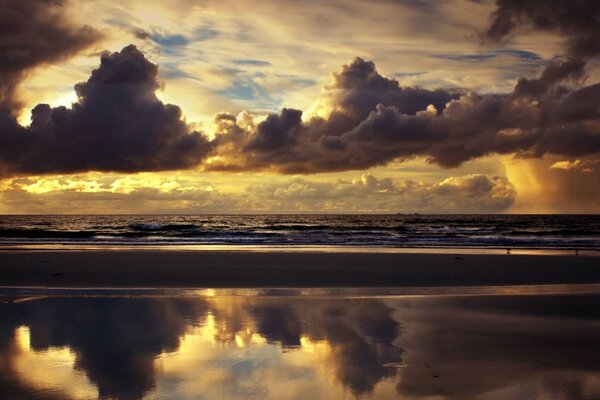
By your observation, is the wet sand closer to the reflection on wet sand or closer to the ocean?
the reflection on wet sand

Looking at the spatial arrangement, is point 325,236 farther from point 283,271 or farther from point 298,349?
point 298,349

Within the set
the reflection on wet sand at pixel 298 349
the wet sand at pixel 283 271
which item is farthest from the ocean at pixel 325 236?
the reflection on wet sand at pixel 298 349

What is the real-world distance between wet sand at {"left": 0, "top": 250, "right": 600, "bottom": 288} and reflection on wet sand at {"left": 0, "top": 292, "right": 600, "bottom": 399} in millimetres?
4315

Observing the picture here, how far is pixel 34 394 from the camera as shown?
6605 mm

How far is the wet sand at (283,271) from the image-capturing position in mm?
17547

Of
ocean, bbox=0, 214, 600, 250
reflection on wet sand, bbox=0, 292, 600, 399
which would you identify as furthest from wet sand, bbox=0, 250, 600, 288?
ocean, bbox=0, 214, 600, 250

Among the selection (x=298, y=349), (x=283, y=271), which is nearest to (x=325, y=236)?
(x=283, y=271)

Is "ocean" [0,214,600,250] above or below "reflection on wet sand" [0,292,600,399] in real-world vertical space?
below

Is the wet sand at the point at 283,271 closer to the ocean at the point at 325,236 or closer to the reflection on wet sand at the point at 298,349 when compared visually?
the reflection on wet sand at the point at 298,349

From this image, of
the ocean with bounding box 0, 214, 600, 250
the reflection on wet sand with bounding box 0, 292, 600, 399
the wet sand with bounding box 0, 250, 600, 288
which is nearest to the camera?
the reflection on wet sand with bounding box 0, 292, 600, 399

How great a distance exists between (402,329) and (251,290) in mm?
6267

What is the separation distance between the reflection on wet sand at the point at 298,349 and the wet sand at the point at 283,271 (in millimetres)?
4315

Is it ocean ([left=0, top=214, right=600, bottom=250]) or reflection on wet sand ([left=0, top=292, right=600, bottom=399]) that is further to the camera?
ocean ([left=0, top=214, right=600, bottom=250])

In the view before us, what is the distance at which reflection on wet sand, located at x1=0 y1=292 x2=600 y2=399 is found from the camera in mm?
6879
